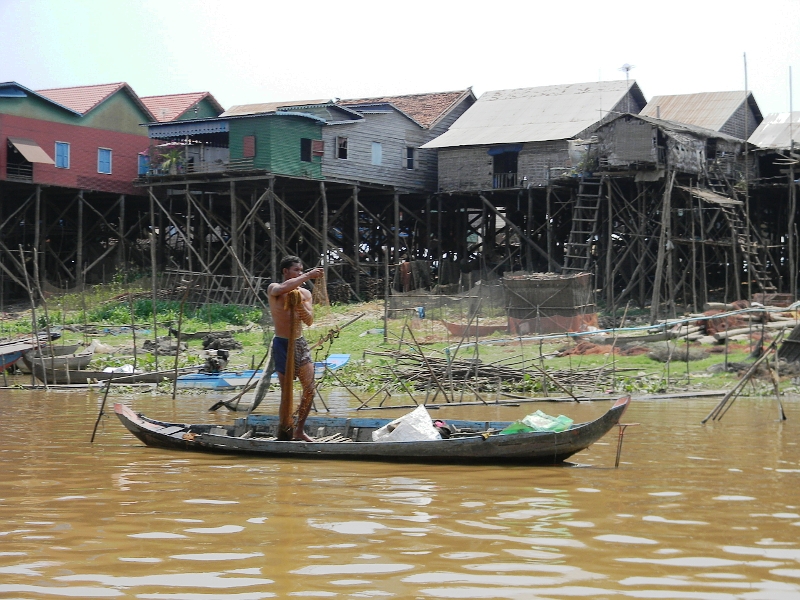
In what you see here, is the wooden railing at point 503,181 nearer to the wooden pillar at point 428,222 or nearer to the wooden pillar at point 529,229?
the wooden pillar at point 529,229

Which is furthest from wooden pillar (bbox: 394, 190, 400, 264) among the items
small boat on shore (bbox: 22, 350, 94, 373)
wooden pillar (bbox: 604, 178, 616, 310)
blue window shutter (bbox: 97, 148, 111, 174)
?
small boat on shore (bbox: 22, 350, 94, 373)

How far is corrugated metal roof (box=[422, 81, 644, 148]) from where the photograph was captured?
115ft

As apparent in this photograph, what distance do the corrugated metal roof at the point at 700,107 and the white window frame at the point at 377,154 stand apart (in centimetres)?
912

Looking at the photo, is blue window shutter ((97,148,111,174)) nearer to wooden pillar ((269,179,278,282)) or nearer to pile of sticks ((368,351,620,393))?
wooden pillar ((269,179,278,282))

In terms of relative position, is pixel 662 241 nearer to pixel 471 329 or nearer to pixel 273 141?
pixel 471 329

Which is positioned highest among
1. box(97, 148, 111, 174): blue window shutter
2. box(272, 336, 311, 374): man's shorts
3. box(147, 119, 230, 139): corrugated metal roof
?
box(147, 119, 230, 139): corrugated metal roof

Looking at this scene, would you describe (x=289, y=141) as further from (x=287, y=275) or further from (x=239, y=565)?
(x=239, y=565)

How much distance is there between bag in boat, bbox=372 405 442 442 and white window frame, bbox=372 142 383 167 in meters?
25.8

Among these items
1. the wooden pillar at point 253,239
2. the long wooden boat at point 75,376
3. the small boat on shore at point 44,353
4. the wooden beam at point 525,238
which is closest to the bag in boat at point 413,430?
the long wooden boat at point 75,376

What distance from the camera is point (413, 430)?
10922 mm

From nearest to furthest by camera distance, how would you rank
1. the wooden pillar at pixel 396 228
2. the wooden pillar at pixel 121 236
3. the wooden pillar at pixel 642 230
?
the wooden pillar at pixel 642 230, the wooden pillar at pixel 396 228, the wooden pillar at pixel 121 236

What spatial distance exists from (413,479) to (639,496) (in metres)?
2.11

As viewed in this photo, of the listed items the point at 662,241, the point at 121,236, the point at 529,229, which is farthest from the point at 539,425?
the point at 121,236

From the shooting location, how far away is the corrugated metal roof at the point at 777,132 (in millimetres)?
33594
